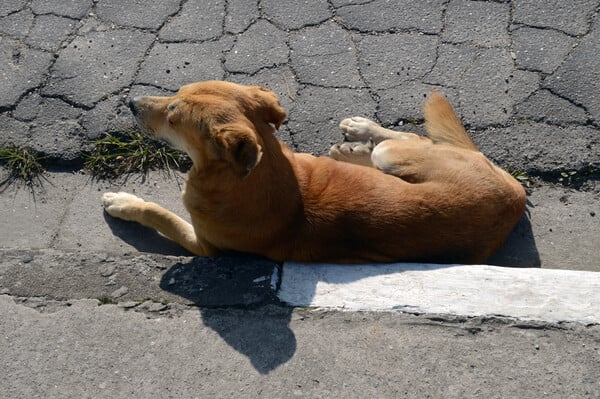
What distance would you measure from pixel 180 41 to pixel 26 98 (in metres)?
1.15

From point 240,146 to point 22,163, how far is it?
190 cm

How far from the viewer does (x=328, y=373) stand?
3.04 m

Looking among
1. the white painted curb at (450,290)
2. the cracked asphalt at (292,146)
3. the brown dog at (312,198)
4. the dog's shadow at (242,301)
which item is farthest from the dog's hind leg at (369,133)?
the dog's shadow at (242,301)

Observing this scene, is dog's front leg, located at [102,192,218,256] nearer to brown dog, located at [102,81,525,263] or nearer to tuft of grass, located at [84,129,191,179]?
brown dog, located at [102,81,525,263]

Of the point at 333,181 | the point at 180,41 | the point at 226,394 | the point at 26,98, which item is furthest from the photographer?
the point at 180,41

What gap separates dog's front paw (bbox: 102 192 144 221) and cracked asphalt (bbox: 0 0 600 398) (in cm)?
10

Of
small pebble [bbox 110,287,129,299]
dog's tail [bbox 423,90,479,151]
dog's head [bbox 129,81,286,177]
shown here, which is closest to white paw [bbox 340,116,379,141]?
dog's tail [bbox 423,90,479,151]

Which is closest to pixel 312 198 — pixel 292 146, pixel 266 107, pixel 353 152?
pixel 266 107

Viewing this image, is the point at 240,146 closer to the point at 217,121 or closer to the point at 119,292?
the point at 217,121

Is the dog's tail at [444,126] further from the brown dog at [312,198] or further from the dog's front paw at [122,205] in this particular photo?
the dog's front paw at [122,205]

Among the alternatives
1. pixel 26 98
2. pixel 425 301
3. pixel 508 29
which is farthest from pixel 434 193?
pixel 26 98

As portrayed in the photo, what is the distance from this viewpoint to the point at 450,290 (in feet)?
10.8

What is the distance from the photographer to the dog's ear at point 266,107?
11.2 feet

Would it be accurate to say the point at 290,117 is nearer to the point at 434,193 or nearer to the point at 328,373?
the point at 434,193
